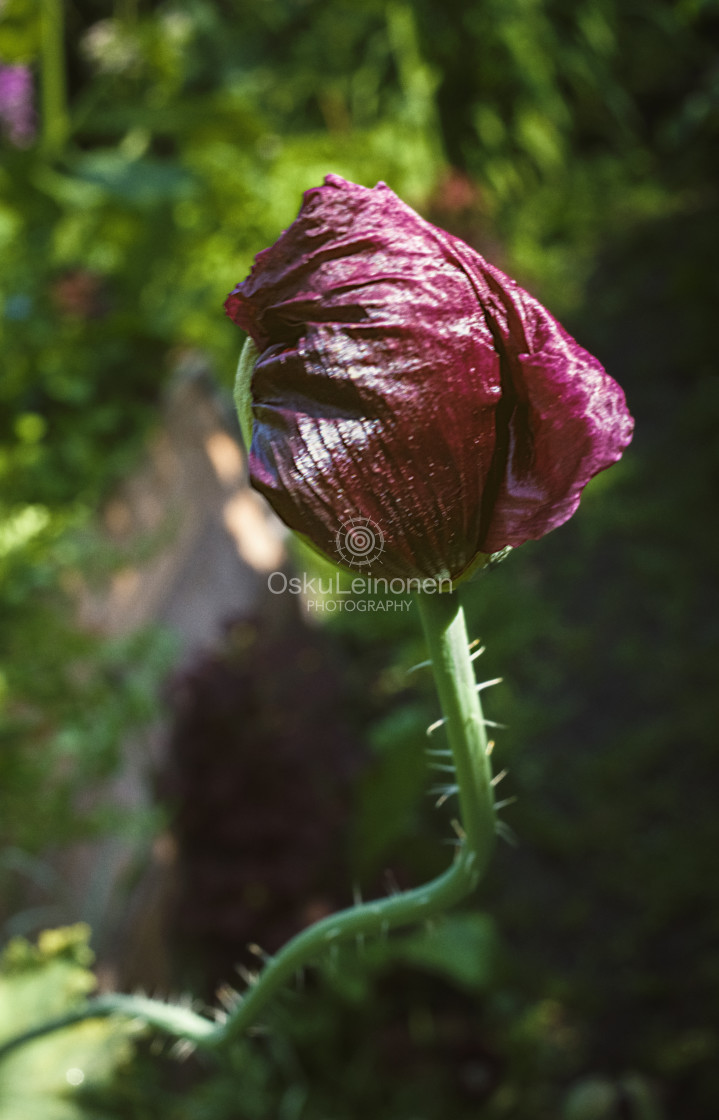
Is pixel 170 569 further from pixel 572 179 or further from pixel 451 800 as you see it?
pixel 572 179

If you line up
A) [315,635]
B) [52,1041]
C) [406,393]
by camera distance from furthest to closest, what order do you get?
[315,635] → [52,1041] → [406,393]

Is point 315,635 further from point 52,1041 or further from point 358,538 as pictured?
point 358,538

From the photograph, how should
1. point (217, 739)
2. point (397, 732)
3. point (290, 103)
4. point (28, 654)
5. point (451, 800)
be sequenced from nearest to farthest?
1. point (217, 739)
2. point (28, 654)
3. point (397, 732)
4. point (451, 800)
5. point (290, 103)

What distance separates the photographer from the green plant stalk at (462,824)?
430mm

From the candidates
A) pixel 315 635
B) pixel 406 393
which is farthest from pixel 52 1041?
pixel 315 635

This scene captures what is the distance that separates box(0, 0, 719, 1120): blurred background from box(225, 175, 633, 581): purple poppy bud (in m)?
0.47

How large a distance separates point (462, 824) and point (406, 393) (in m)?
0.22

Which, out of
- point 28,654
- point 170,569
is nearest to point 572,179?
point 170,569

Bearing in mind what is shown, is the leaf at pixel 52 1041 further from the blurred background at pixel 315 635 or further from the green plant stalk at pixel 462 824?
the green plant stalk at pixel 462 824

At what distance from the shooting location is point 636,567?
2705 mm

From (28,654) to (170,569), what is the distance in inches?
24.3

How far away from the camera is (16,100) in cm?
273

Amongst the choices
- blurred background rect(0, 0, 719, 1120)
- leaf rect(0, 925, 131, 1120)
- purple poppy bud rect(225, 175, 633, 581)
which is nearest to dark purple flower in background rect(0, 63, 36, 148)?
blurred background rect(0, 0, 719, 1120)

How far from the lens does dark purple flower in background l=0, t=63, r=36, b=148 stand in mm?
2713
